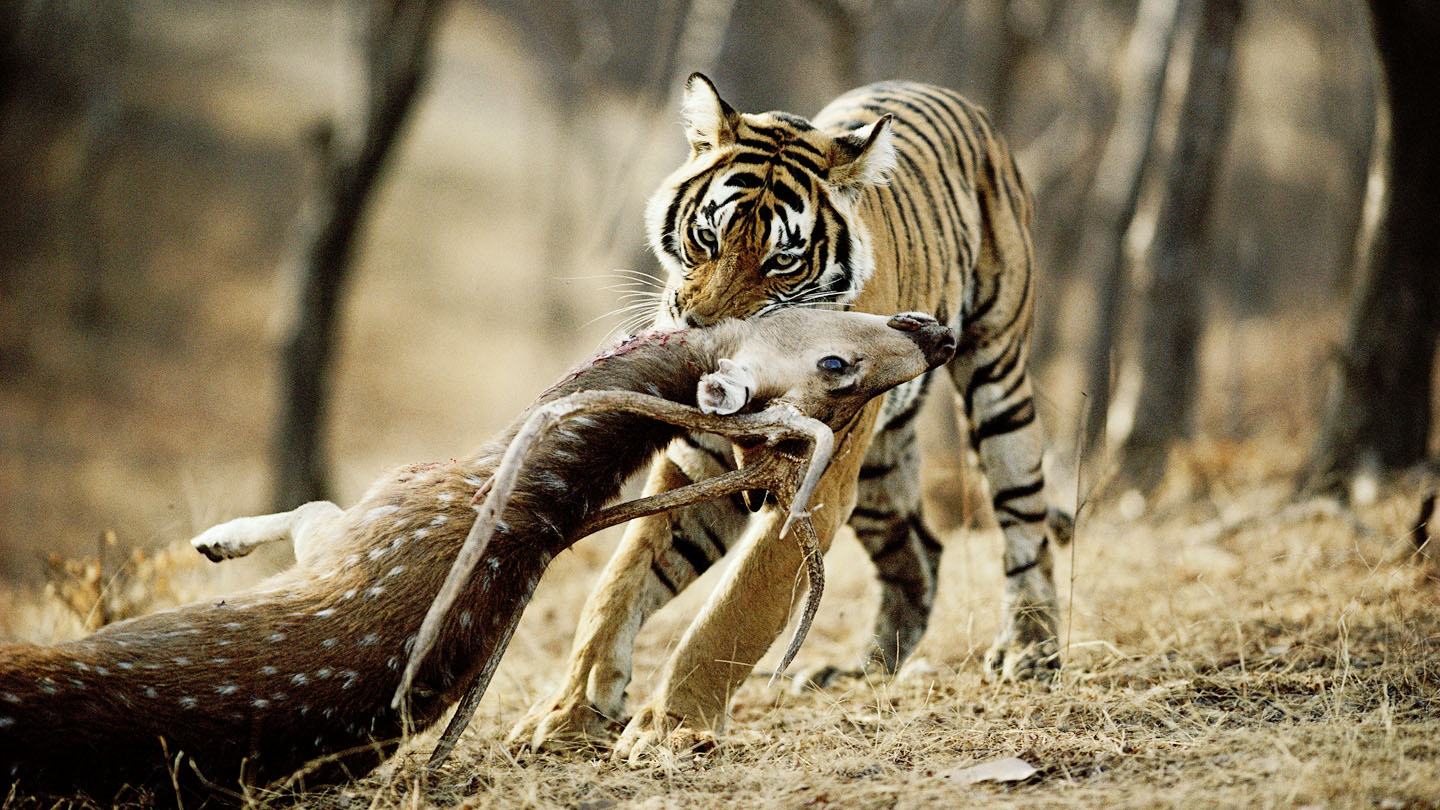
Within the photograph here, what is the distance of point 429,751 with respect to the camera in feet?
12.3

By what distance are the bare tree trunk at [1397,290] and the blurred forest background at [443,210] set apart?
2.74 metres

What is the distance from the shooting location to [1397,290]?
258 inches

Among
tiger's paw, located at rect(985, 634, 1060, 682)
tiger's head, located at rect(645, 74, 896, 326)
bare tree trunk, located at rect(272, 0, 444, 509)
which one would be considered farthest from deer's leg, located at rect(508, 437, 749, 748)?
bare tree trunk, located at rect(272, 0, 444, 509)

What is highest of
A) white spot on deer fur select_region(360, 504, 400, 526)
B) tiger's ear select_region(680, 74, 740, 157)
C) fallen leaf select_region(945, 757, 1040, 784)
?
tiger's ear select_region(680, 74, 740, 157)

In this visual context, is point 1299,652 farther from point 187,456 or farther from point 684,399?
point 187,456

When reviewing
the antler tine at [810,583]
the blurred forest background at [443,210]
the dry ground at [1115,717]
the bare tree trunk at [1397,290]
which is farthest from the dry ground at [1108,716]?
the blurred forest background at [443,210]

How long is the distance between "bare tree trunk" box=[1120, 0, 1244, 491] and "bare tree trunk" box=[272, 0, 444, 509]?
5632mm

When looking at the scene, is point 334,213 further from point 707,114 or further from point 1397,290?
point 1397,290

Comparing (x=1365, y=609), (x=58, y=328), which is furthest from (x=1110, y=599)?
(x=58, y=328)

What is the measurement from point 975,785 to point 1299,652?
1768mm

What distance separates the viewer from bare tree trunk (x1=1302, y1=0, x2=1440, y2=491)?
630 centimetres

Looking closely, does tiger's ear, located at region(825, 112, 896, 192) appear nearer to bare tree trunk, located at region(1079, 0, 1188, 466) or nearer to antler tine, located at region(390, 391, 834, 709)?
antler tine, located at region(390, 391, 834, 709)

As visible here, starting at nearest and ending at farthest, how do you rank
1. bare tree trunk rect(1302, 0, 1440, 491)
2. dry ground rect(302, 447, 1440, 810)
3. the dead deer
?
the dead deer < dry ground rect(302, 447, 1440, 810) < bare tree trunk rect(1302, 0, 1440, 491)

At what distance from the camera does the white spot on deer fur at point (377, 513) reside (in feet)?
11.1
